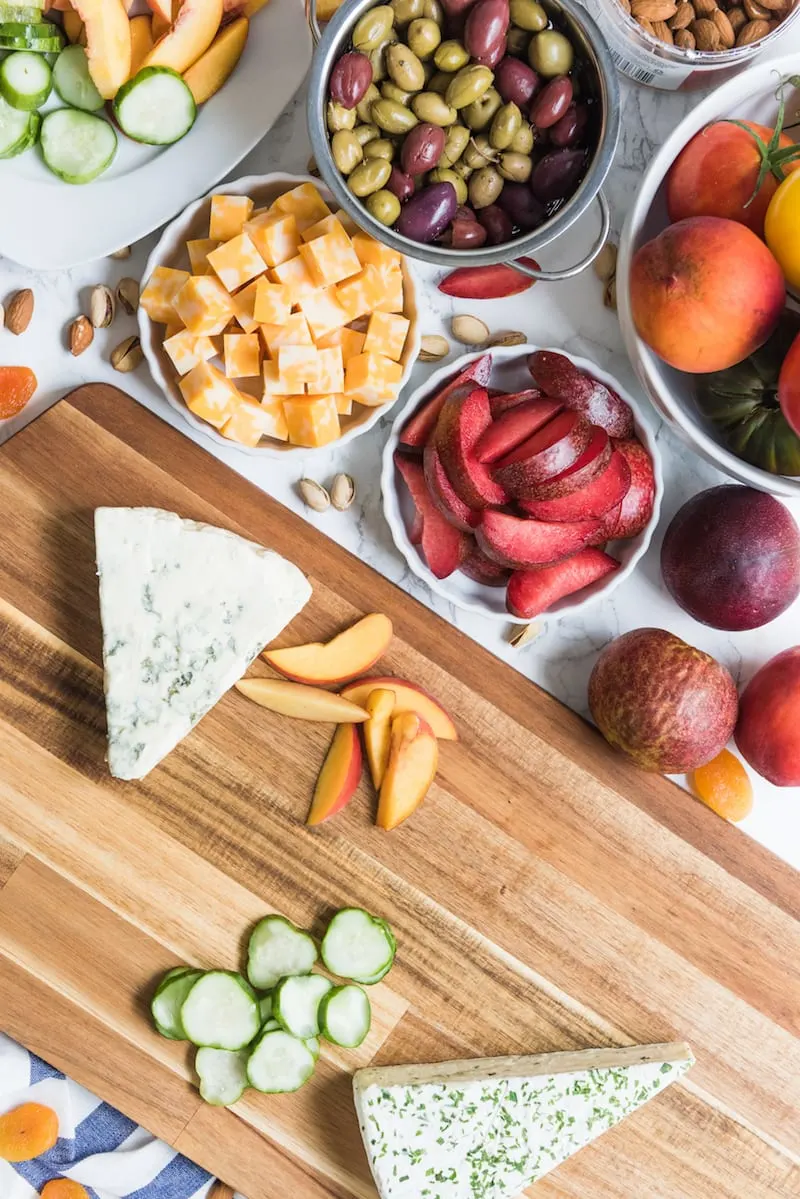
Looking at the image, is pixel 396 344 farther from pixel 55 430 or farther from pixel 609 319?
pixel 55 430

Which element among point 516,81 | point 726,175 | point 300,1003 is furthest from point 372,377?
point 300,1003

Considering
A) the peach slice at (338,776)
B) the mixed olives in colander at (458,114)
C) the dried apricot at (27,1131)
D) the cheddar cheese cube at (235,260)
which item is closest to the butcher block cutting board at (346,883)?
the peach slice at (338,776)

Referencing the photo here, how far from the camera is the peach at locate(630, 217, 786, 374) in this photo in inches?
47.2

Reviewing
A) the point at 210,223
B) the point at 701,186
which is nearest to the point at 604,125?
the point at 701,186

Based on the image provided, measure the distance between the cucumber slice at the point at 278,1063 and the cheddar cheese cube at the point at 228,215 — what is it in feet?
3.49

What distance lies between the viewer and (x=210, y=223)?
139 centimetres

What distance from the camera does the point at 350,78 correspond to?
1.22m

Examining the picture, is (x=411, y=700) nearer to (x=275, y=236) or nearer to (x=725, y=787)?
(x=725, y=787)

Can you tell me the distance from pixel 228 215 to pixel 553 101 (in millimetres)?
431

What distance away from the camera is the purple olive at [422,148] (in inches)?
49.2

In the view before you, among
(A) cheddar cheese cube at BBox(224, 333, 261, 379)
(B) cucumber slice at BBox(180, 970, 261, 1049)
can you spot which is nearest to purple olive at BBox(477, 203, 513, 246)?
(A) cheddar cheese cube at BBox(224, 333, 261, 379)

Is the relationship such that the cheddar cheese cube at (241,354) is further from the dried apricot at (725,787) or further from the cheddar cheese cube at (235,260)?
the dried apricot at (725,787)

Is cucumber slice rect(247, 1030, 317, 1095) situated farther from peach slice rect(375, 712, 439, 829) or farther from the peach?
the peach

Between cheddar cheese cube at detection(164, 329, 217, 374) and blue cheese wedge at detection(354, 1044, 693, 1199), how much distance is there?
99 cm
